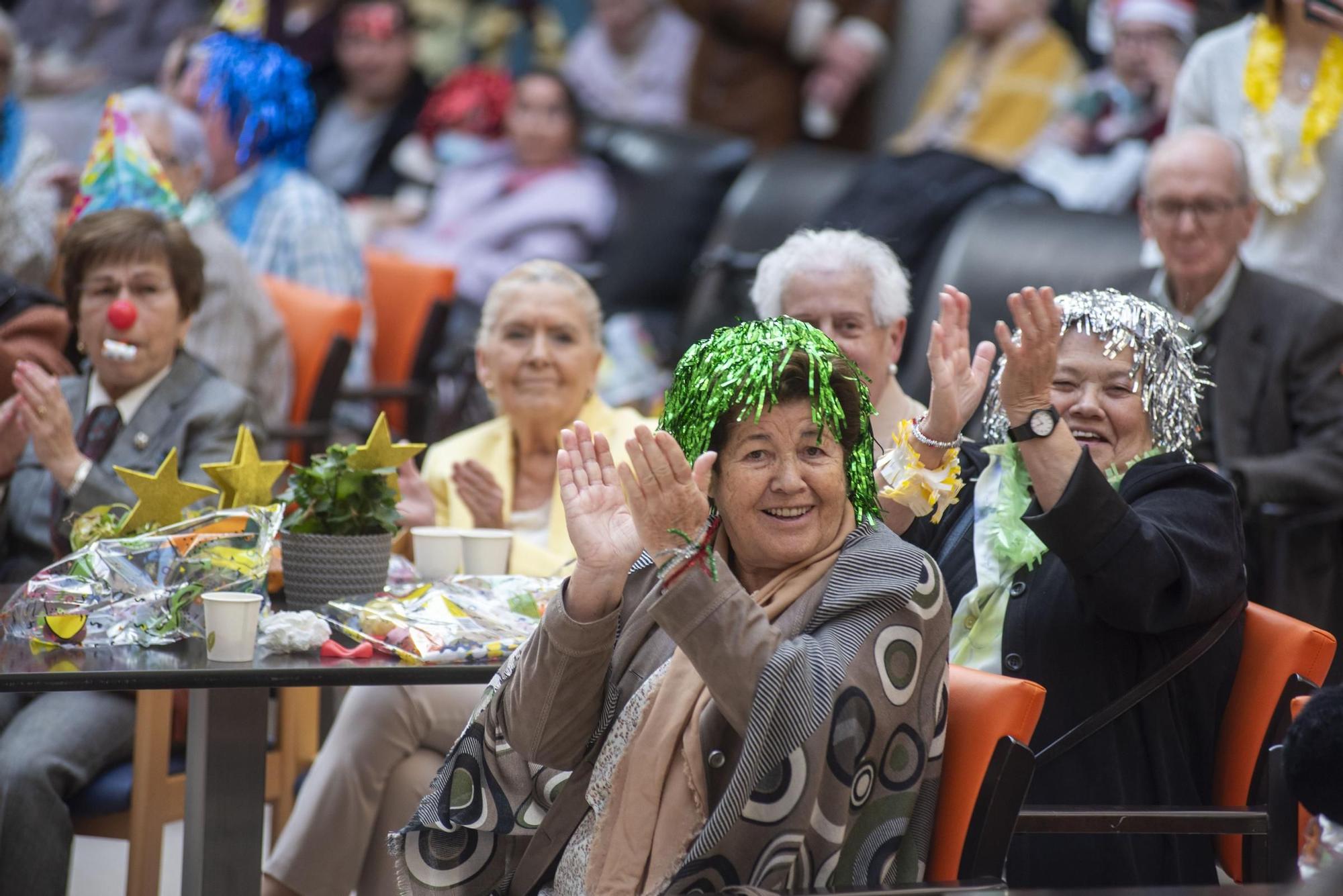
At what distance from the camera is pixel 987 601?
2496 millimetres

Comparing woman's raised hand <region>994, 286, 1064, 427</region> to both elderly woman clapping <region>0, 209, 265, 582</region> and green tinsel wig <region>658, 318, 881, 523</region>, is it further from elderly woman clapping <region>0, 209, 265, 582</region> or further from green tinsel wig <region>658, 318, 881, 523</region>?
elderly woman clapping <region>0, 209, 265, 582</region>

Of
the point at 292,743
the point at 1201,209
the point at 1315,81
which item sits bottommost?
the point at 292,743

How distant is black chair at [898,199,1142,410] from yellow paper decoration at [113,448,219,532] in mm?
2265

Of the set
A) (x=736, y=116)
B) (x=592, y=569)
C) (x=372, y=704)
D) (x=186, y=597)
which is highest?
(x=736, y=116)

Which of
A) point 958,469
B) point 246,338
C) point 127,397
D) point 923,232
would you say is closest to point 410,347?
point 246,338

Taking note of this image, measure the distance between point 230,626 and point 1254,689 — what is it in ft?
4.68

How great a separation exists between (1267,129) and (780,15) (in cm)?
309

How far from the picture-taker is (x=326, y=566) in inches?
104

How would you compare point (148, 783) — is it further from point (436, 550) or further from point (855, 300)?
point (855, 300)

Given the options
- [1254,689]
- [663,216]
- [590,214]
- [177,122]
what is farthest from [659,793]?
[590,214]

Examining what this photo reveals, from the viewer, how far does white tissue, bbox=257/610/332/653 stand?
7.88ft

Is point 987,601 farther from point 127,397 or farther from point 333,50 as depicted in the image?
point 333,50

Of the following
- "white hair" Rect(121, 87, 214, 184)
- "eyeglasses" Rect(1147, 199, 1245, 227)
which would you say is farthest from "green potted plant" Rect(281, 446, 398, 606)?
"white hair" Rect(121, 87, 214, 184)

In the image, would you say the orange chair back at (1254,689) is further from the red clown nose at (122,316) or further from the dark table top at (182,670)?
the red clown nose at (122,316)
